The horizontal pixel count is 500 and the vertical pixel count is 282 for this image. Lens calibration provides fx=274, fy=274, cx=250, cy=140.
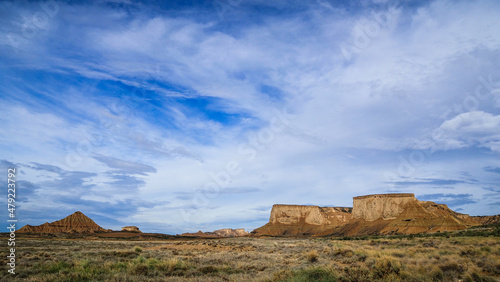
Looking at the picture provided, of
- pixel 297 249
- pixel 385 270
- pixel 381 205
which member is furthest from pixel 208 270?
pixel 381 205

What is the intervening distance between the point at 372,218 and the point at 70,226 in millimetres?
114603

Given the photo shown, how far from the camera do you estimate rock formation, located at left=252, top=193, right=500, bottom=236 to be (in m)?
79.1

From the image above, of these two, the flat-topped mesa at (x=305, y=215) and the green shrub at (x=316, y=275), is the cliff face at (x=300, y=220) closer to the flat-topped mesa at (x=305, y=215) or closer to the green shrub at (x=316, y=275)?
the flat-topped mesa at (x=305, y=215)

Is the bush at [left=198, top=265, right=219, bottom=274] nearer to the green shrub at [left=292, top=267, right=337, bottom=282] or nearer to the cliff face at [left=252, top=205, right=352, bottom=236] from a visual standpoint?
the green shrub at [left=292, top=267, right=337, bottom=282]

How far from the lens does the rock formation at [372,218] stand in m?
79.1

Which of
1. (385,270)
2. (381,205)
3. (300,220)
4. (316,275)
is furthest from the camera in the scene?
(300,220)

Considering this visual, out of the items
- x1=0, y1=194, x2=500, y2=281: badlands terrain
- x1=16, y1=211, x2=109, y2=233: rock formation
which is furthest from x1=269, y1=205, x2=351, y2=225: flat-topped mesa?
x1=16, y1=211, x2=109, y2=233: rock formation

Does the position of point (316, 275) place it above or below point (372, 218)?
above

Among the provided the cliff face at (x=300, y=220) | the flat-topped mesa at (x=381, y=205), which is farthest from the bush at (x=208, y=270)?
the cliff face at (x=300, y=220)

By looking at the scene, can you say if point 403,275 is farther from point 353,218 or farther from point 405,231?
point 353,218

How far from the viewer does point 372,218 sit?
338 feet

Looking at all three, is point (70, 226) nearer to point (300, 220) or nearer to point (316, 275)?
point (300, 220)

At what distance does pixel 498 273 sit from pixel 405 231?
7906 cm

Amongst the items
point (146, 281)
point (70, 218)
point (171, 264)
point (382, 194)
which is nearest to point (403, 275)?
point (146, 281)
